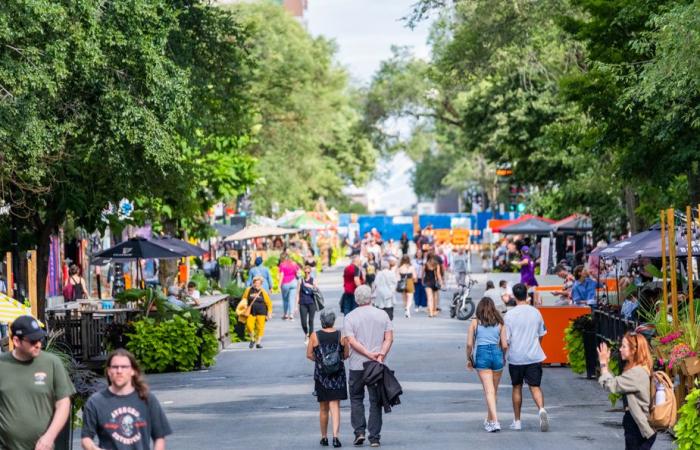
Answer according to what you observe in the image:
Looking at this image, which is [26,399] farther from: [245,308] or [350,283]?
[350,283]

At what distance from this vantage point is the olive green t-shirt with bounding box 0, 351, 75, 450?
967cm

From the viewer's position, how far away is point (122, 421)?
8.73 metres

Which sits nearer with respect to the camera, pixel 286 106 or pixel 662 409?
pixel 662 409

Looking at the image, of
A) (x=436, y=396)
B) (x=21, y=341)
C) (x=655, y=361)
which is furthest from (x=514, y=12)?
(x=21, y=341)

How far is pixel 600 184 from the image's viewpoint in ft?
125

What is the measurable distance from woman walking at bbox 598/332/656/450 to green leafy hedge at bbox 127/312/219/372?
45.9 feet

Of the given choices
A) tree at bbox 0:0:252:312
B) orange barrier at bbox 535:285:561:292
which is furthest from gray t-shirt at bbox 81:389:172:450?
orange barrier at bbox 535:285:561:292

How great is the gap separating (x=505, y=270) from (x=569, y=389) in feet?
98.4

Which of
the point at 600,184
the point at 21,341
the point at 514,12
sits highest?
the point at 514,12

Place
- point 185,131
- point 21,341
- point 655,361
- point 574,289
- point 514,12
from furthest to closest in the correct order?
point 514,12 < point 574,289 < point 185,131 < point 655,361 < point 21,341

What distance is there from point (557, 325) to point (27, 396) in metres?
15.4

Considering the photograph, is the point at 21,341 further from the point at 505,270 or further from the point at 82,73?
the point at 505,270

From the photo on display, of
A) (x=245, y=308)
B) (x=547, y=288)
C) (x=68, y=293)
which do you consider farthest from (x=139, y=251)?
(x=547, y=288)

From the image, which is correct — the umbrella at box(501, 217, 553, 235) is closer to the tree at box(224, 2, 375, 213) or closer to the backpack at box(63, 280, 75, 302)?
the tree at box(224, 2, 375, 213)
